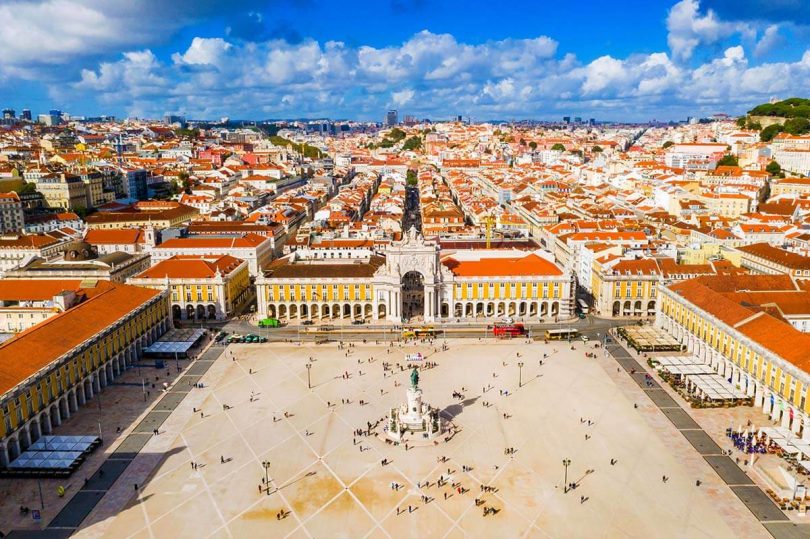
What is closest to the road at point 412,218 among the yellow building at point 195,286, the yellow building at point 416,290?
the yellow building at point 416,290

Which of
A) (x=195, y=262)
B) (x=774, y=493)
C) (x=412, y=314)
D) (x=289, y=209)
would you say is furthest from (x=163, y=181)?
(x=774, y=493)

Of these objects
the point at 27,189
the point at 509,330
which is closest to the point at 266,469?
the point at 509,330

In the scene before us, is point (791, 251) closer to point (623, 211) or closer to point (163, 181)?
point (623, 211)

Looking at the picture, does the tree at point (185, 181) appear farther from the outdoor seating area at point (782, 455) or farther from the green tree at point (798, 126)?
the green tree at point (798, 126)

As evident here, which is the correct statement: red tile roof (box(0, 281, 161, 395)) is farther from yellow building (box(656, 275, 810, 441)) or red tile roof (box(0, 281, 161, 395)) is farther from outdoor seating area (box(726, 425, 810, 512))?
yellow building (box(656, 275, 810, 441))

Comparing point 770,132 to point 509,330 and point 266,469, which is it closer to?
point 509,330
